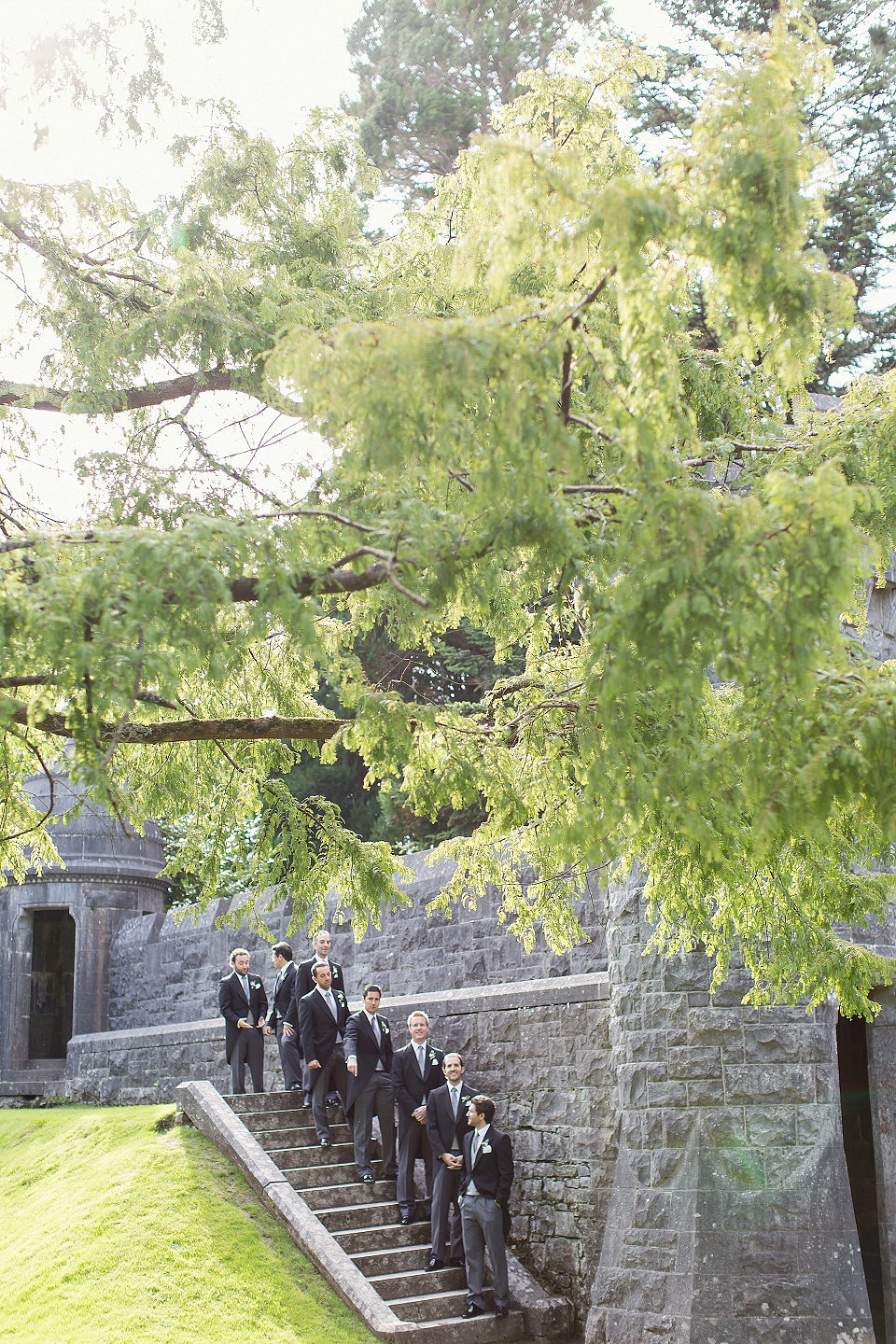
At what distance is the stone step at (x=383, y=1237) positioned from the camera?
29.1ft

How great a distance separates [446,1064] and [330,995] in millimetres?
1694

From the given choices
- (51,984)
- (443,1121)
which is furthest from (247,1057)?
(51,984)

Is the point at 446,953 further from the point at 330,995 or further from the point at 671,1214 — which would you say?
the point at 671,1214

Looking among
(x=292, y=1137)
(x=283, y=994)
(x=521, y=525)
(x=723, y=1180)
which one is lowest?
(x=292, y=1137)

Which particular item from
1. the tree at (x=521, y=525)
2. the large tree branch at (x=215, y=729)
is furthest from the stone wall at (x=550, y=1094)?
the large tree branch at (x=215, y=729)

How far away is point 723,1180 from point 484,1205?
1.73 metres

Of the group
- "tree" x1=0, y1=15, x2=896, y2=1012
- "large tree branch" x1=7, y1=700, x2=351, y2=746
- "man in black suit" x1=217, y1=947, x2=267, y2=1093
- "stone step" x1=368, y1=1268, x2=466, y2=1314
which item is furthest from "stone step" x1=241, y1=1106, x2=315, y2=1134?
"large tree branch" x1=7, y1=700, x2=351, y2=746

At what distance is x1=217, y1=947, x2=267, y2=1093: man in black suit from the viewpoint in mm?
11430

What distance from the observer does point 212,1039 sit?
526 inches

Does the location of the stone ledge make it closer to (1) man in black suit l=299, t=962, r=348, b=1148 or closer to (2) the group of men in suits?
(2) the group of men in suits

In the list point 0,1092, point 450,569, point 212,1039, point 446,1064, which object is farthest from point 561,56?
point 0,1092

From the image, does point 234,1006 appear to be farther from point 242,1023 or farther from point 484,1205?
point 484,1205

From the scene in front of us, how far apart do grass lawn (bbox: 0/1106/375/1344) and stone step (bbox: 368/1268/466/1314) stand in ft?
1.22

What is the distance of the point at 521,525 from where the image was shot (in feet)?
14.7
